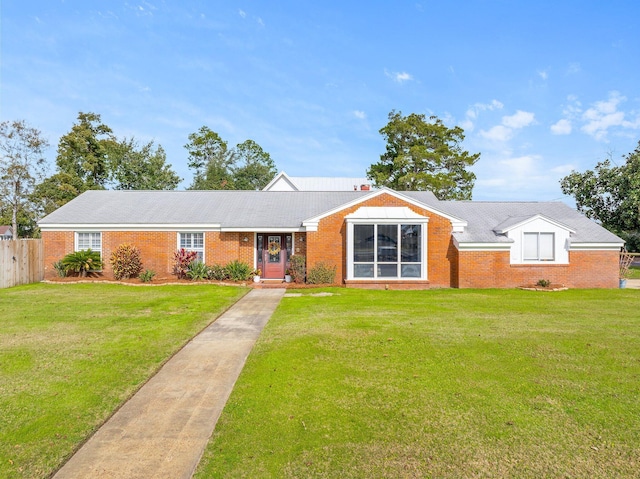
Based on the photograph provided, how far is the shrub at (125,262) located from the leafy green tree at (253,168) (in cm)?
3371

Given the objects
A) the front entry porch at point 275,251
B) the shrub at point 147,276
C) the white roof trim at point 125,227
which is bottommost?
the shrub at point 147,276

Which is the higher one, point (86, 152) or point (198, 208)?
point (86, 152)

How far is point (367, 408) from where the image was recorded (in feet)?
15.5

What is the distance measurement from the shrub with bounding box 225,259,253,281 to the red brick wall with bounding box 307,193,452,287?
3.10 m

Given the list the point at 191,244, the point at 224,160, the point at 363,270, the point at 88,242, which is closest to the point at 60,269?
the point at 88,242

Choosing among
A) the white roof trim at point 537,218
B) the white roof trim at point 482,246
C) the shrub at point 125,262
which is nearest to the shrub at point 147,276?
the shrub at point 125,262

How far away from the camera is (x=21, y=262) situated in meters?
16.8

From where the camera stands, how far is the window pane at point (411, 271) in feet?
54.1

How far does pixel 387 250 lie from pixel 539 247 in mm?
7102

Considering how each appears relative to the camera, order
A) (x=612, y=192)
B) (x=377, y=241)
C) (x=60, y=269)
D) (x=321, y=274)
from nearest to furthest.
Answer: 1. (x=377, y=241)
2. (x=321, y=274)
3. (x=60, y=269)
4. (x=612, y=192)

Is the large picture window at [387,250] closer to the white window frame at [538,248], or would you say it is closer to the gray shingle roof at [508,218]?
the gray shingle roof at [508,218]

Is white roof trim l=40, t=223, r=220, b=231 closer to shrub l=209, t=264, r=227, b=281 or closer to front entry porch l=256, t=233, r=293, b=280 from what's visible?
shrub l=209, t=264, r=227, b=281

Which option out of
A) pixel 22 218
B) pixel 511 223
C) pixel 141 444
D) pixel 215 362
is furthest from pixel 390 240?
pixel 22 218

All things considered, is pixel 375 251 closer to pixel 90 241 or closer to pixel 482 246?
pixel 482 246
